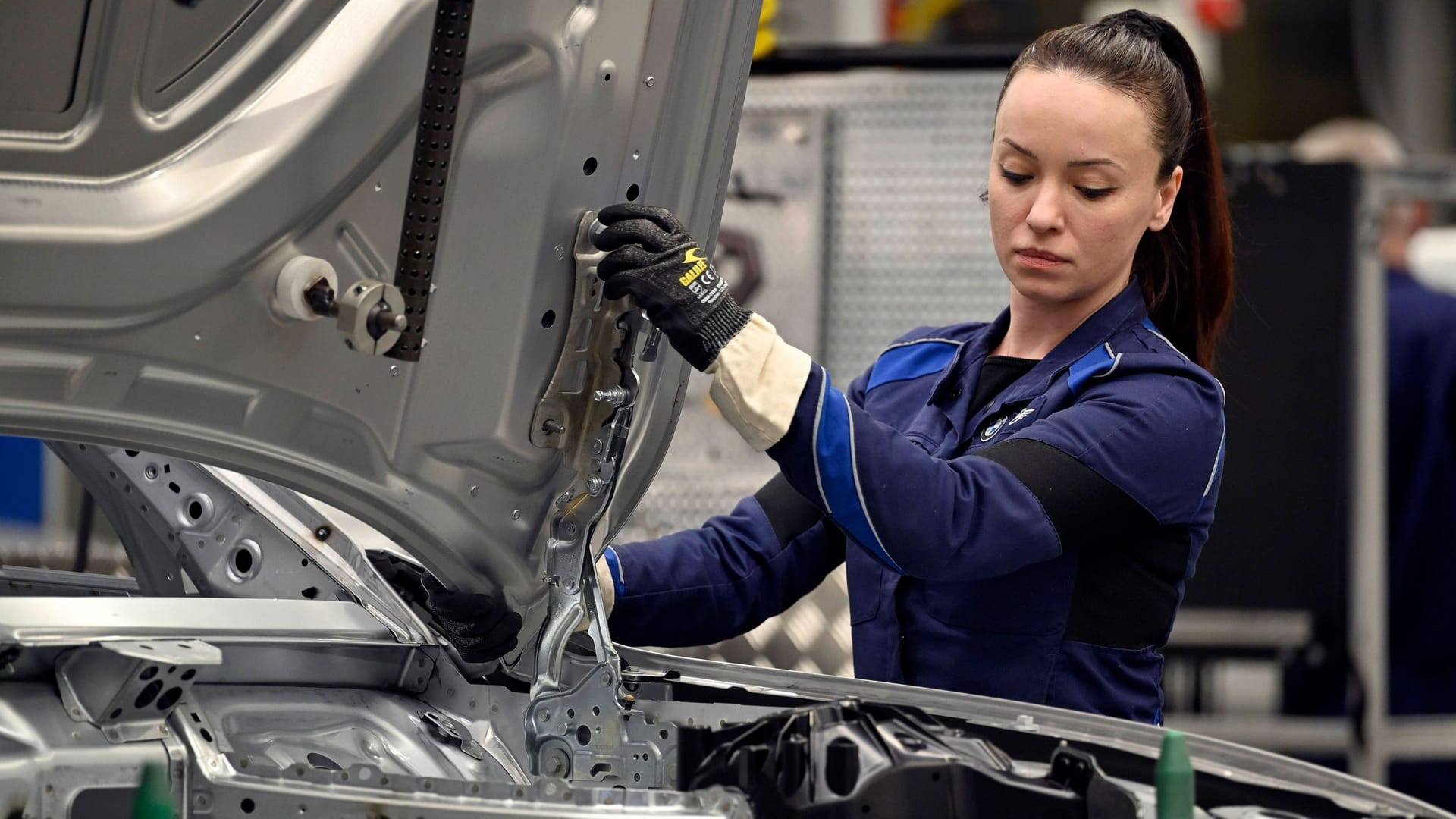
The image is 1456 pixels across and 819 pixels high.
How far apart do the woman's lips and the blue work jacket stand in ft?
0.38

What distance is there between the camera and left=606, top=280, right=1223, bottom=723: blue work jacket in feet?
5.56

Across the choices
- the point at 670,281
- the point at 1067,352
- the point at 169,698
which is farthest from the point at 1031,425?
the point at 169,698

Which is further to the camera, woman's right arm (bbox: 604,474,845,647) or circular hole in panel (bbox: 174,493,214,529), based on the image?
woman's right arm (bbox: 604,474,845,647)

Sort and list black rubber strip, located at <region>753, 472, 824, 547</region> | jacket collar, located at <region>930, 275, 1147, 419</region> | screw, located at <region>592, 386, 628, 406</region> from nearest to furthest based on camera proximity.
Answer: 1. screw, located at <region>592, 386, 628, 406</region>
2. jacket collar, located at <region>930, 275, 1147, 419</region>
3. black rubber strip, located at <region>753, 472, 824, 547</region>

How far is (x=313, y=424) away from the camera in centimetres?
159

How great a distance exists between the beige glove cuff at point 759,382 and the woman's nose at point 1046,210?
0.39m

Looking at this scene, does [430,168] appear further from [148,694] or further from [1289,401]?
[1289,401]

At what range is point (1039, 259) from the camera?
193 centimetres

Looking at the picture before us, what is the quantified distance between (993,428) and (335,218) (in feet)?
2.84

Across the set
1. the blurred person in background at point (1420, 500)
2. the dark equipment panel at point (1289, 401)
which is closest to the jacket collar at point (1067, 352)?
the dark equipment panel at point (1289, 401)

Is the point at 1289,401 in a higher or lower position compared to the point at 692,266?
higher

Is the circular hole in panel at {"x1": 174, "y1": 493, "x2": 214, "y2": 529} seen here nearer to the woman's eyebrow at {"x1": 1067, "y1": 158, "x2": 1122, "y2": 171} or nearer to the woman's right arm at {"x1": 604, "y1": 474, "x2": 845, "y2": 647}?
the woman's right arm at {"x1": 604, "y1": 474, "x2": 845, "y2": 647}

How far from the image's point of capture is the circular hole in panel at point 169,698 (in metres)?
1.51

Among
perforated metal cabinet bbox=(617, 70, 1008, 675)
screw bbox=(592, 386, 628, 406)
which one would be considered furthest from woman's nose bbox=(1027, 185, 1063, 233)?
perforated metal cabinet bbox=(617, 70, 1008, 675)
